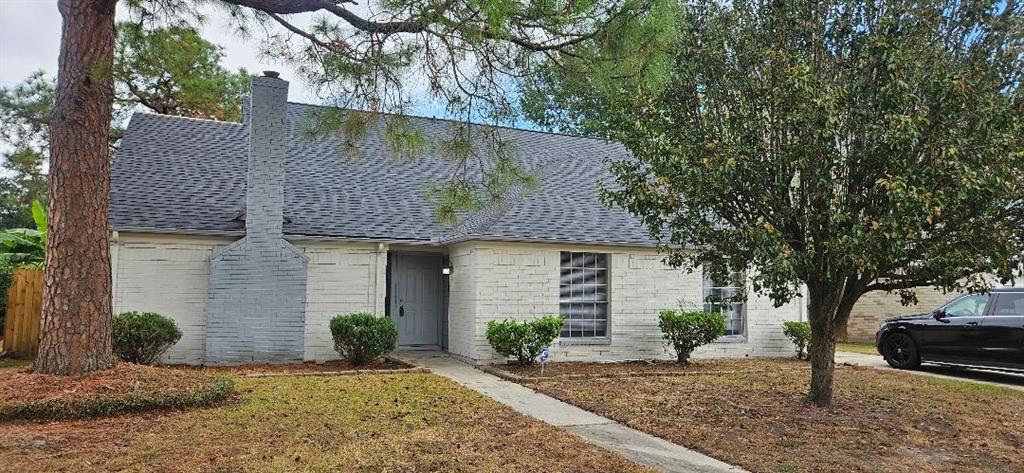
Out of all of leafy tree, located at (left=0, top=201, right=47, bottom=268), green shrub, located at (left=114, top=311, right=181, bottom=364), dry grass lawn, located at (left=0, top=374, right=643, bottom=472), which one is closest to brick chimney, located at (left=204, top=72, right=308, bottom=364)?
green shrub, located at (left=114, top=311, right=181, bottom=364)

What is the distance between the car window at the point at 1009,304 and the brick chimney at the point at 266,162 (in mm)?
12556

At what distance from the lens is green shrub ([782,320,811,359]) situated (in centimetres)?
1365

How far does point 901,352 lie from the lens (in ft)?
42.3

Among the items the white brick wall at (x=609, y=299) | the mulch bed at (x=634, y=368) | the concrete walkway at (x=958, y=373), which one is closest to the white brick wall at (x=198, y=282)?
the white brick wall at (x=609, y=299)

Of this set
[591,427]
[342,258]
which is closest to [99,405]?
[591,427]

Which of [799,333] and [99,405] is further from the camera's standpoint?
[799,333]

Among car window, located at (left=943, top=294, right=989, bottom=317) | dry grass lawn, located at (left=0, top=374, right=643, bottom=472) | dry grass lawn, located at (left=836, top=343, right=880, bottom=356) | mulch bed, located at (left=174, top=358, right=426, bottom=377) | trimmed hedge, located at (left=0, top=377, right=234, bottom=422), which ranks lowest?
dry grass lawn, located at (left=836, top=343, right=880, bottom=356)

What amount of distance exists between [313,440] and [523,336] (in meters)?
5.55

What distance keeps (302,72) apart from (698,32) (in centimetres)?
478

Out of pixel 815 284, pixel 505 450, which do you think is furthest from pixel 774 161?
pixel 505 450

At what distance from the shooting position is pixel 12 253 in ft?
50.5

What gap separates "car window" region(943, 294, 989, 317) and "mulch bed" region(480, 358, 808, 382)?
106 inches

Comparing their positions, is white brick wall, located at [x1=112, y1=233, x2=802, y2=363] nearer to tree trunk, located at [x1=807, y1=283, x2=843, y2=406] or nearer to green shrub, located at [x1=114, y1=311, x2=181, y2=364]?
green shrub, located at [x1=114, y1=311, x2=181, y2=364]

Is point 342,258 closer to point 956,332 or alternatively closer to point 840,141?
point 840,141
